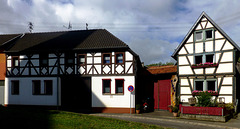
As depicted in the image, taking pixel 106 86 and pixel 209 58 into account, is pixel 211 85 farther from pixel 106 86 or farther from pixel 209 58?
pixel 106 86

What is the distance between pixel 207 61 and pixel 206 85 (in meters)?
2.42

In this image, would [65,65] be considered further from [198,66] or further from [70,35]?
[198,66]

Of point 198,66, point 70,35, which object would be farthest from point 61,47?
point 198,66

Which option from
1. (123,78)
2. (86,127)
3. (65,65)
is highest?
(65,65)

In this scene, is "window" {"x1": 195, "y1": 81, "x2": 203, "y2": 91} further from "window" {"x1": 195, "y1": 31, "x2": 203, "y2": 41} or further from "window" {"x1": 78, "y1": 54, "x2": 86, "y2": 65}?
"window" {"x1": 78, "y1": 54, "x2": 86, "y2": 65}

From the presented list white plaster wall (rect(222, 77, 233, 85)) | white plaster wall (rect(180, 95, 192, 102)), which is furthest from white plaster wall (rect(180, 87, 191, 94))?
white plaster wall (rect(222, 77, 233, 85))

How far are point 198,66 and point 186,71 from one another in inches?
50.3

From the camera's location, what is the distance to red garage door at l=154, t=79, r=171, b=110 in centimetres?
2114

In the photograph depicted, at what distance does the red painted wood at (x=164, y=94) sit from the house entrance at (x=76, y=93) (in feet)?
24.5

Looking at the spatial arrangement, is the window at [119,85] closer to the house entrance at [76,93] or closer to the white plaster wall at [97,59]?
→ the white plaster wall at [97,59]

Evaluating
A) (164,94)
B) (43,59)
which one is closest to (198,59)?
(164,94)

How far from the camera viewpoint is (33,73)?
2203 centimetres

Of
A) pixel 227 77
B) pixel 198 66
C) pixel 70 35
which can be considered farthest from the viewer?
pixel 70 35

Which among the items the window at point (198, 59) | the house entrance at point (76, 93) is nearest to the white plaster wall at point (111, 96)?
the house entrance at point (76, 93)
